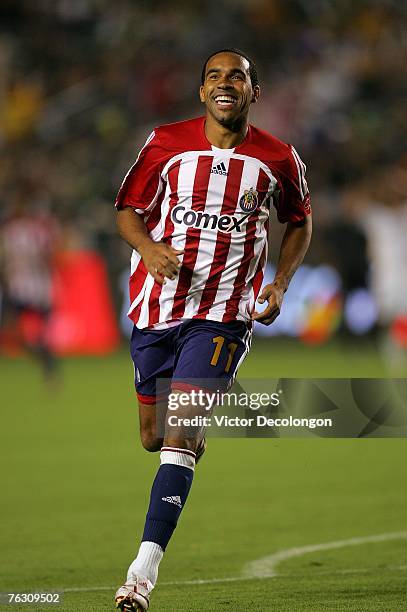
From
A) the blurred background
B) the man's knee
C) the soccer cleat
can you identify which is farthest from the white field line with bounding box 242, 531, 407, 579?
the blurred background

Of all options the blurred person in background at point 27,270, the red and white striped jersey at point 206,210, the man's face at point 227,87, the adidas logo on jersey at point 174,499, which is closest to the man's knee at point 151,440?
the red and white striped jersey at point 206,210

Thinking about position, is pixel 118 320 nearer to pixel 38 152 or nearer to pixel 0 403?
pixel 38 152

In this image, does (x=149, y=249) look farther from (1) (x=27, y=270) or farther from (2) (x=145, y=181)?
(1) (x=27, y=270)

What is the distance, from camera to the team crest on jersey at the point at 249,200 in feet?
15.3

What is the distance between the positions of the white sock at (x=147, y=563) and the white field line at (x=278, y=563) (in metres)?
0.68

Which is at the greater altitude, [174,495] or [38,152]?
[38,152]

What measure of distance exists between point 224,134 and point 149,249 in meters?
0.59

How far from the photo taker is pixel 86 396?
41.2 ft

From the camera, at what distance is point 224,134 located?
4719 millimetres

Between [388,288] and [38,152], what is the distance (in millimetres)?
6124

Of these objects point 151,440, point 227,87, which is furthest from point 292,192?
point 151,440

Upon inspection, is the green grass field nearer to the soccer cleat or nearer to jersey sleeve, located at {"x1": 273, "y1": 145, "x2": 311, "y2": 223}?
the soccer cleat

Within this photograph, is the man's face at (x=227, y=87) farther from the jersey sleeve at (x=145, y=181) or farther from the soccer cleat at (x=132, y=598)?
the soccer cleat at (x=132, y=598)

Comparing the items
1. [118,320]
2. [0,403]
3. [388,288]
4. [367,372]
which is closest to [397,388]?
[0,403]
